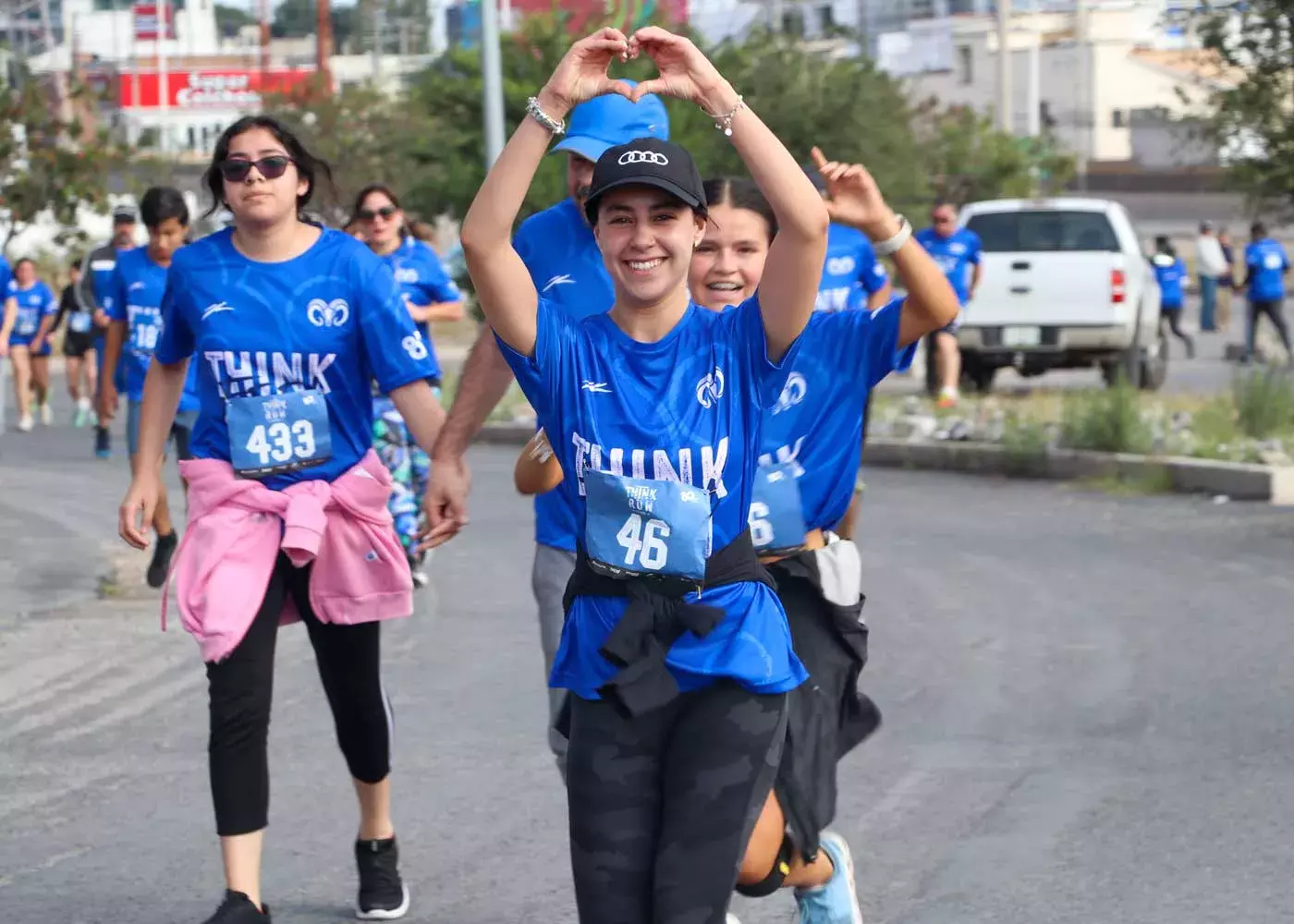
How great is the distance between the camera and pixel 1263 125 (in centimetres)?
2023

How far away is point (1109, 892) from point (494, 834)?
1.75 m

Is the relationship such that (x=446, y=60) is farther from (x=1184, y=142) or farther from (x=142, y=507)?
(x=142, y=507)

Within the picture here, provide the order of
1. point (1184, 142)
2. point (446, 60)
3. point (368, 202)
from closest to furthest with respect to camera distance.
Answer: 1. point (368, 202)
2. point (1184, 142)
3. point (446, 60)

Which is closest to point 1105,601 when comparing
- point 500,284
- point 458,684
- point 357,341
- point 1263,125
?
point 458,684

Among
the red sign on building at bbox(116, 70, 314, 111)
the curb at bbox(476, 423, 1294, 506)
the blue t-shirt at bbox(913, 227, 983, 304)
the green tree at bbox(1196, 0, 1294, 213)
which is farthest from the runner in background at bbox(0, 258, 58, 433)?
the red sign on building at bbox(116, 70, 314, 111)

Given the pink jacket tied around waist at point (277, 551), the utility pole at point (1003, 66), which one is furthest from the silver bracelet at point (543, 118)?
the utility pole at point (1003, 66)

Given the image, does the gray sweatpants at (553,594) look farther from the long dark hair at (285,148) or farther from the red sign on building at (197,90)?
the red sign on building at (197,90)

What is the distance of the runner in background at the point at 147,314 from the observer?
1096cm

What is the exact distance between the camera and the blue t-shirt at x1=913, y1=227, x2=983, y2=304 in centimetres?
2141

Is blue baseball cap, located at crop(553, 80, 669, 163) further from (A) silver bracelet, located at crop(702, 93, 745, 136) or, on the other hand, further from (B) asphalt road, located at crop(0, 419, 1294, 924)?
(B) asphalt road, located at crop(0, 419, 1294, 924)

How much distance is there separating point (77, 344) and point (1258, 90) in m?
12.3

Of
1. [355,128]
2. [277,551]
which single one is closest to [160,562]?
[277,551]

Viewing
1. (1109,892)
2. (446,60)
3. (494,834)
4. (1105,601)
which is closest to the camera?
(1109,892)

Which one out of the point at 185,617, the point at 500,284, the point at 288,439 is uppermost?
the point at 500,284
